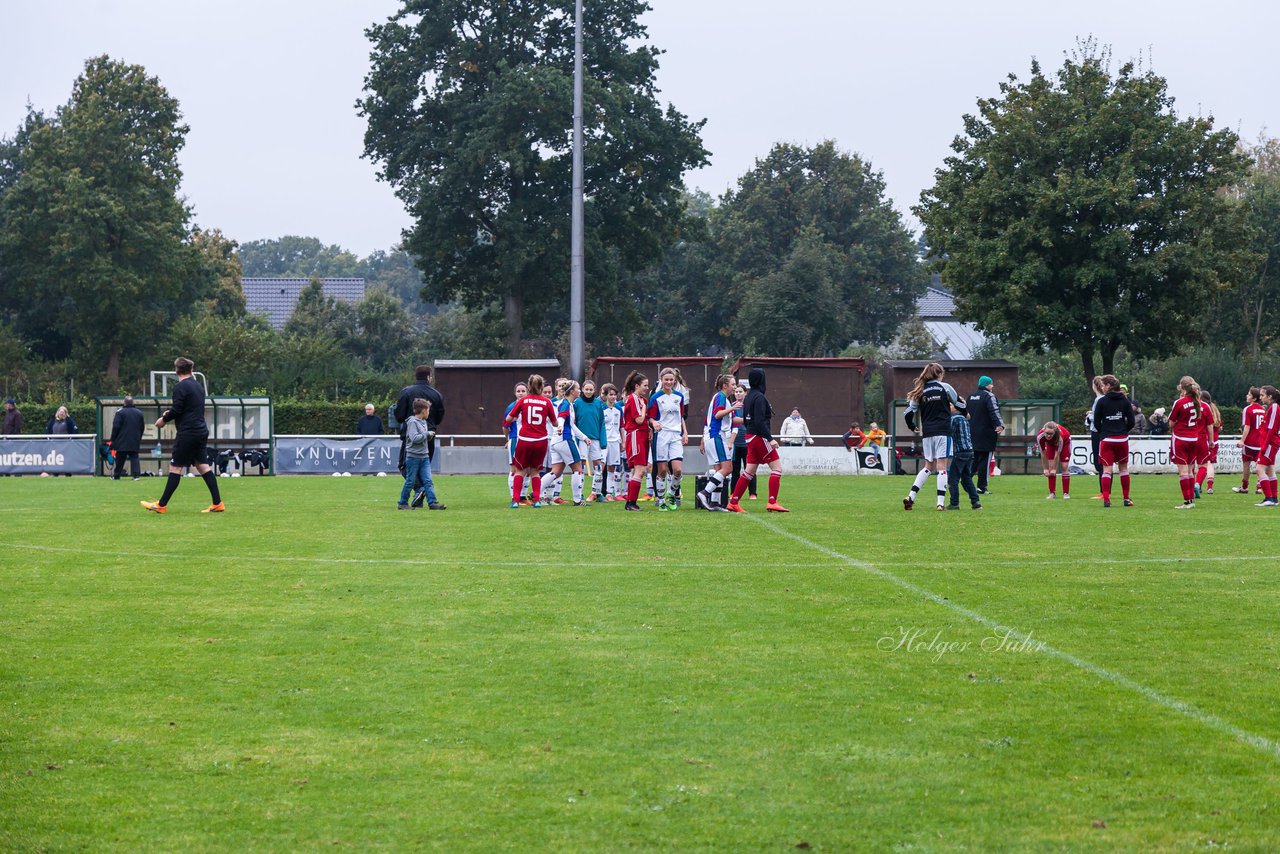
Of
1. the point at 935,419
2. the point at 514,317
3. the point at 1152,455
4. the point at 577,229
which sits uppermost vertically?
the point at 577,229

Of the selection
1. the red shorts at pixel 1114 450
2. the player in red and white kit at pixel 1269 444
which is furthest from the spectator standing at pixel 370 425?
the player in red and white kit at pixel 1269 444

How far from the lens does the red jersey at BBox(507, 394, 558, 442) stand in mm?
21391

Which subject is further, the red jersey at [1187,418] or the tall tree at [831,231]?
the tall tree at [831,231]

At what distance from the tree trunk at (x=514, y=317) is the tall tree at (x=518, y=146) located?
0.16 ft

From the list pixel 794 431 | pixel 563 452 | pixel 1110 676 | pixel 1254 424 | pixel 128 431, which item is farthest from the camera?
pixel 794 431

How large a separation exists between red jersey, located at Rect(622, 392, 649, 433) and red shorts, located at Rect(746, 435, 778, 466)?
1.57 metres

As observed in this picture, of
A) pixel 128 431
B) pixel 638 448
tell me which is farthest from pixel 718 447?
pixel 128 431

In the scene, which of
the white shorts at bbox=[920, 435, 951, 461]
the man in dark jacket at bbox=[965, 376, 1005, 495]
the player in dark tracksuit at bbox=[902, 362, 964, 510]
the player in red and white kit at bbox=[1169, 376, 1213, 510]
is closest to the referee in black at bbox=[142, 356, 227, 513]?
the player in dark tracksuit at bbox=[902, 362, 964, 510]

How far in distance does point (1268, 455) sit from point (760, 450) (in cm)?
890

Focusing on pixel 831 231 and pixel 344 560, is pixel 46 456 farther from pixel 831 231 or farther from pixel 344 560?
pixel 831 231

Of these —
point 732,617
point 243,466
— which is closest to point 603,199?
point 243,466

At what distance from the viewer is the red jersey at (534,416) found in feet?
70.2

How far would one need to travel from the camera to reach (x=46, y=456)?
3784 cm

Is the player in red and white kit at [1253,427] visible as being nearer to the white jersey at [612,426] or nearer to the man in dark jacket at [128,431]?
the white jersey at [612,426]
